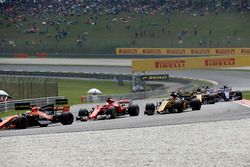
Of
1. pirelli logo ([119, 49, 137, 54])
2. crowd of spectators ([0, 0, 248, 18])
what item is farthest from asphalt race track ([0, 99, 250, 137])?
crowd of spectators ([0, 0, 248, 18])

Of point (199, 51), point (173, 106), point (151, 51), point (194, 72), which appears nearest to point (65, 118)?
point (173, 106)

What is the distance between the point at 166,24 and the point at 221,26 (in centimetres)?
598

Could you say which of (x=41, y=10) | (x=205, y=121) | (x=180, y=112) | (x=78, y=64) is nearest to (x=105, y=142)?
(x=205, y=121)

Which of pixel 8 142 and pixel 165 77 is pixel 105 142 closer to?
pixel 8 142

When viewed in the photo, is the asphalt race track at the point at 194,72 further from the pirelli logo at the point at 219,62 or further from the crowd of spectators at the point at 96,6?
the crowd of spectators at the point at 96,6

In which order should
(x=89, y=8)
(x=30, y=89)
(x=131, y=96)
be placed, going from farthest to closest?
(x=89, y=8) < (x=131, y=96) < (x=30, y=89)

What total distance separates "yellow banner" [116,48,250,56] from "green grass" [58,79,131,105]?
914 cm

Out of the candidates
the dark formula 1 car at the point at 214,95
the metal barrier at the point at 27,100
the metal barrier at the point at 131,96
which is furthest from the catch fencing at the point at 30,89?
the dark formula 1 car at the point at 214,95

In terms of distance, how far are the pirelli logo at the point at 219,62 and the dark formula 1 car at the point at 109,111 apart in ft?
68.8

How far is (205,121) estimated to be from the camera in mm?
19719

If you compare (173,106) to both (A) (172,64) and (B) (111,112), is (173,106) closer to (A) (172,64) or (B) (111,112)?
(B) (111,112)

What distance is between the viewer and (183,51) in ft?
188

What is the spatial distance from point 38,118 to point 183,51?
38.0 metres

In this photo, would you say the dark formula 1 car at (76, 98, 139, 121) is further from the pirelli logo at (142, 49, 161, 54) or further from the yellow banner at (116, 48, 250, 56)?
the pirelli logo at (142, 49, 161, 54)
